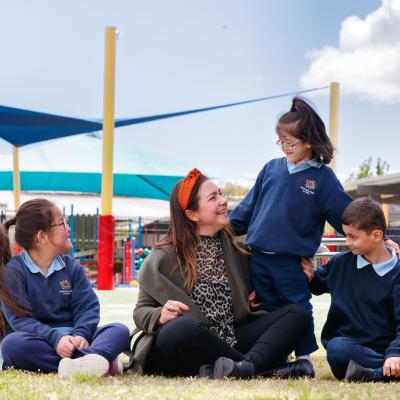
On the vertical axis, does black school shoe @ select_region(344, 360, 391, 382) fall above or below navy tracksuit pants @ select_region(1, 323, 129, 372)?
below

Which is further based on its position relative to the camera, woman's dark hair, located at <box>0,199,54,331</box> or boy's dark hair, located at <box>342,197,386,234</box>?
woman's dark hair, located at <box>0,199,54,331</box>

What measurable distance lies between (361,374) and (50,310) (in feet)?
5.40

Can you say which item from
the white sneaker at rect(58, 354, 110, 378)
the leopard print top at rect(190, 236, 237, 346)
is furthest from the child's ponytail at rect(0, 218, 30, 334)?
the leopard print top at rect(190, 236, 237, 346)

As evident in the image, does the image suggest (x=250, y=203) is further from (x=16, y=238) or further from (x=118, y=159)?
(x=118, y=159)

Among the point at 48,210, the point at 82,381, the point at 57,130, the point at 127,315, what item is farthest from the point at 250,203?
the point at 57,130

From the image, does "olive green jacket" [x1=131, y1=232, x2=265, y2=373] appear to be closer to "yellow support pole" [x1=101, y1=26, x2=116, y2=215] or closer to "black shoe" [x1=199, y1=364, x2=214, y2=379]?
"black shoe" [x1=199, y1=364, x2=214, y2=379]

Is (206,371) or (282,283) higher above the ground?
(282,283)

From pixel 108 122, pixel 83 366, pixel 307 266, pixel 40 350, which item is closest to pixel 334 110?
pixel 108 122

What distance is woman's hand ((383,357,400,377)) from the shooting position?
354cm

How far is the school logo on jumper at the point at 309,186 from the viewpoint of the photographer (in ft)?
13.2

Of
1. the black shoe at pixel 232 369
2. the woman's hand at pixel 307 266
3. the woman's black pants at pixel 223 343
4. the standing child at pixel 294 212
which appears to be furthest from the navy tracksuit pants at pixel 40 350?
the woman's hand at pixel 307 266

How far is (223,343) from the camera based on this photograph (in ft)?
12.2

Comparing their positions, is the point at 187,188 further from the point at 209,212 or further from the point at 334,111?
the point at 334,111

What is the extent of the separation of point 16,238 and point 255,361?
151cm
